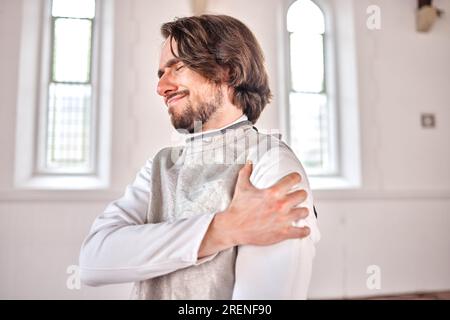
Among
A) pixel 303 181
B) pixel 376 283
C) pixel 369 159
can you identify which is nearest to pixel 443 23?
pixel 369 159

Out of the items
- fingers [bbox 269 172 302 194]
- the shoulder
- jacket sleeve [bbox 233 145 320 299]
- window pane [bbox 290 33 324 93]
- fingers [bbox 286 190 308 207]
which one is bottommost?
jacket sleeve [bbox 233 145 320 299]

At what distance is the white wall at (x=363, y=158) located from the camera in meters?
1.73

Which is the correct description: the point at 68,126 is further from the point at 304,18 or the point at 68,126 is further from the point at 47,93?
the point at 304,18

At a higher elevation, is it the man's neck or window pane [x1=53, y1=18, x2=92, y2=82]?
window pane [x1=53, y1=18, x2=92, y2=82]

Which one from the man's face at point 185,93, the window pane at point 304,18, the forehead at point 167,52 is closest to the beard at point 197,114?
the man's face at point 185,93

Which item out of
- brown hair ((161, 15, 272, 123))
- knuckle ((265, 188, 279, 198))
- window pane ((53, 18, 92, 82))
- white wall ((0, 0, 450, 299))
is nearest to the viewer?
knuckle ((265, 188, 279, 198))

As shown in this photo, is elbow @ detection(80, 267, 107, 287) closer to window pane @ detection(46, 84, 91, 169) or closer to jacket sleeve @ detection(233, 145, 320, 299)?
jacket sleeve @ detection(233, 145, 320, 299)

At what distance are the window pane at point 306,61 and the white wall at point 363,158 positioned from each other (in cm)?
17

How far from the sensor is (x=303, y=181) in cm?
67

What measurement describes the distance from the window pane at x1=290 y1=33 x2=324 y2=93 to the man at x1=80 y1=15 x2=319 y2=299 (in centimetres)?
112

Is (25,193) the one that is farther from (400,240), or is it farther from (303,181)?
(400,240)

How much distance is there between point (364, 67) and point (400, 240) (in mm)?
1219

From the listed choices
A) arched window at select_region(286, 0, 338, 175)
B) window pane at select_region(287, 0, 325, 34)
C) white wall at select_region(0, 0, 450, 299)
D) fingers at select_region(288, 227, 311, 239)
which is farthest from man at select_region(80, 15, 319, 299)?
window pane at select_region(287, 0, 325, 34)

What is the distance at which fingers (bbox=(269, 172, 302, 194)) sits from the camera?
1.94ft
